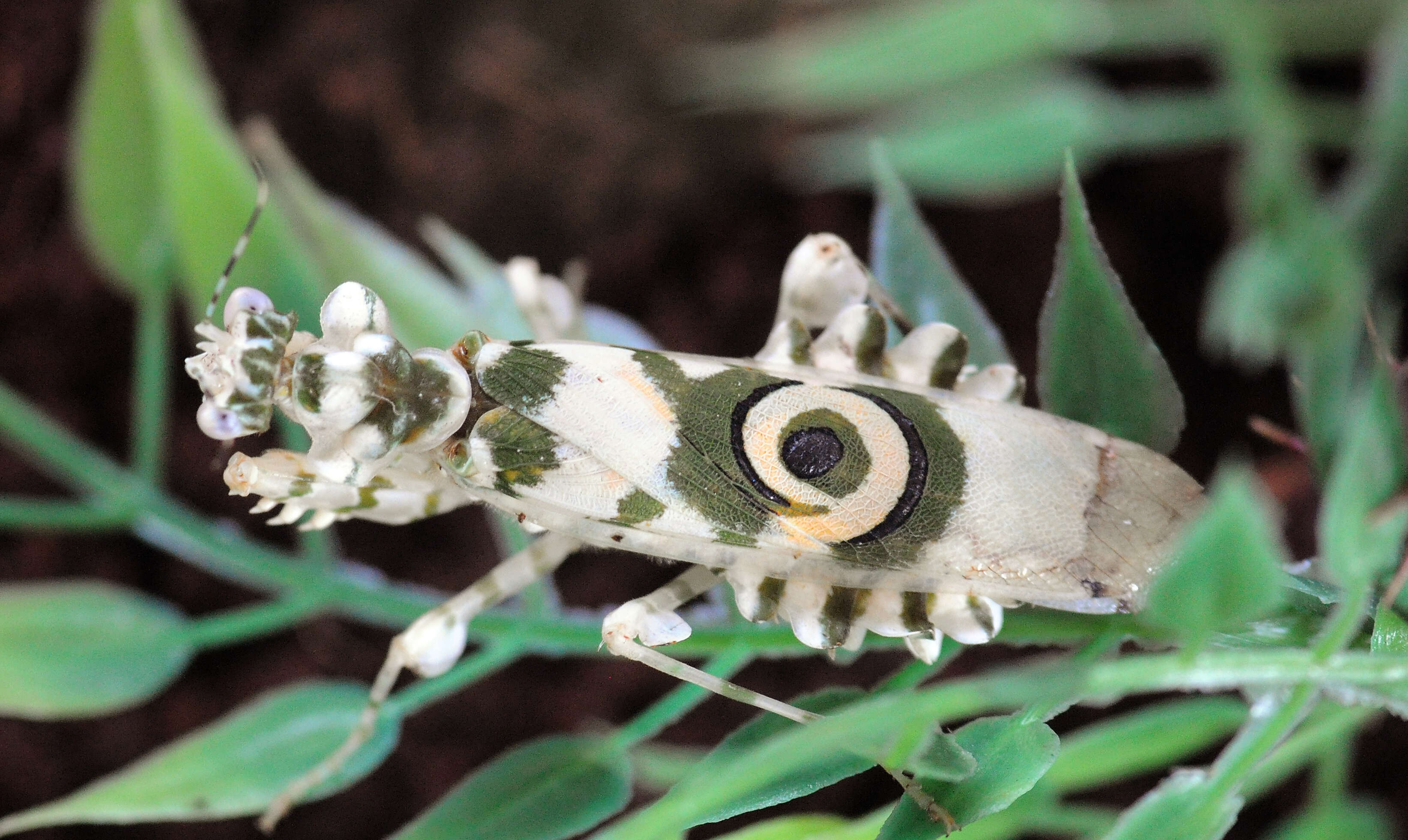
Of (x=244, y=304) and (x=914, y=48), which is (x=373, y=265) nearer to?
(x=244, y=304)

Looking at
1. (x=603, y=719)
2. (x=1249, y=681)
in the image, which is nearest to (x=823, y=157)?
(x=603, y=719)

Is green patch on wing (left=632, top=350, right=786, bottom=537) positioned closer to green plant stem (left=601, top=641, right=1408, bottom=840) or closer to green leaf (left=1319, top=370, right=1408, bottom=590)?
green plant stem (left=601, top=641, right=1408, bottom=840)

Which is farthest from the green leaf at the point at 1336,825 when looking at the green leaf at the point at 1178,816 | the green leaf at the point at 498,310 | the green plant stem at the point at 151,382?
the green plant stem at the point at 151,382

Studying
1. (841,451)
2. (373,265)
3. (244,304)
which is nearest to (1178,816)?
(841,451)

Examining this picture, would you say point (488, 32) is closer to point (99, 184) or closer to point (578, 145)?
point (578, 145)

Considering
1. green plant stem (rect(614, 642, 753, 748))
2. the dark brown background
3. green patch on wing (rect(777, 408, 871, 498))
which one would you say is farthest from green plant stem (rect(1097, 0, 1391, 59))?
green plant stem (rect(614, 642, 753, 748))
